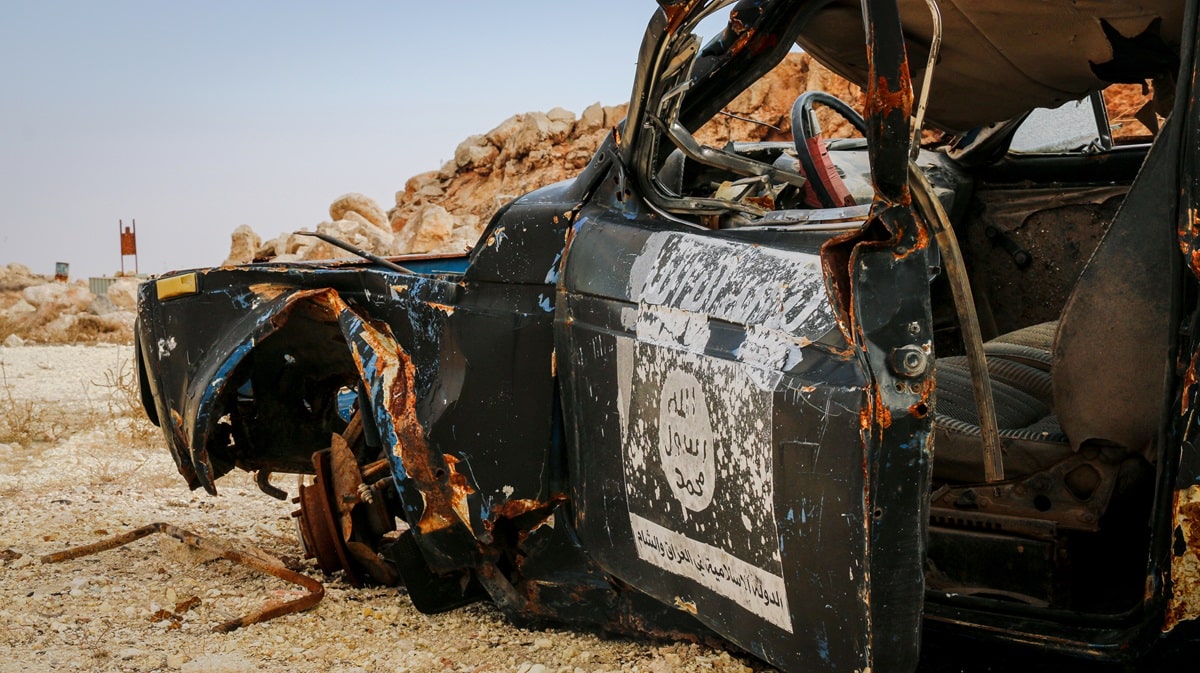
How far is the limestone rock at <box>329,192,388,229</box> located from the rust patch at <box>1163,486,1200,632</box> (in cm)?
1967

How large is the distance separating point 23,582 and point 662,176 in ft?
8.52

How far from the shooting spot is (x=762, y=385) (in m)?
2.05

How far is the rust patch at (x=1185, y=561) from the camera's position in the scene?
1839mm

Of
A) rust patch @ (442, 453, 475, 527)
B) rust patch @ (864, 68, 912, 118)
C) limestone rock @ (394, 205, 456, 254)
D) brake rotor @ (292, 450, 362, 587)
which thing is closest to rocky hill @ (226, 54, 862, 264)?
limestone rock @ (394, 205, 456, 254)

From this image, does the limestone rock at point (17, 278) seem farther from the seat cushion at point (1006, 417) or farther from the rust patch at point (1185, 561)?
the rust patch at point (1185, 561)

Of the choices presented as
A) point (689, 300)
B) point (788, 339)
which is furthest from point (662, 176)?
point (788, 339)

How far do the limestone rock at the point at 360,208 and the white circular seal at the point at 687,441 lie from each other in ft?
62.6

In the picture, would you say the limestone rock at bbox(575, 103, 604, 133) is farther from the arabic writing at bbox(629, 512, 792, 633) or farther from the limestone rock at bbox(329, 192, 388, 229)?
the arabic writing at bbox(629, 512, 792, 633)

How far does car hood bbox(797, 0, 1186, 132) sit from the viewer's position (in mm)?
2619

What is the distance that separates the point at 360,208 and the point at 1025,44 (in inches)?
744

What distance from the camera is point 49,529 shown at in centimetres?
450

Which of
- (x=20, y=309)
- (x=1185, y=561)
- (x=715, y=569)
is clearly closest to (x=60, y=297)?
(x=20, y=309)

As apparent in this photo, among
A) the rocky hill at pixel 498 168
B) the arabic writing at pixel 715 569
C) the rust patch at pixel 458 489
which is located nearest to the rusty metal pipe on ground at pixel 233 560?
the rust patch at pixel 458 489

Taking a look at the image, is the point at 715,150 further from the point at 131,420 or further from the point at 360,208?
the point at 360,208
